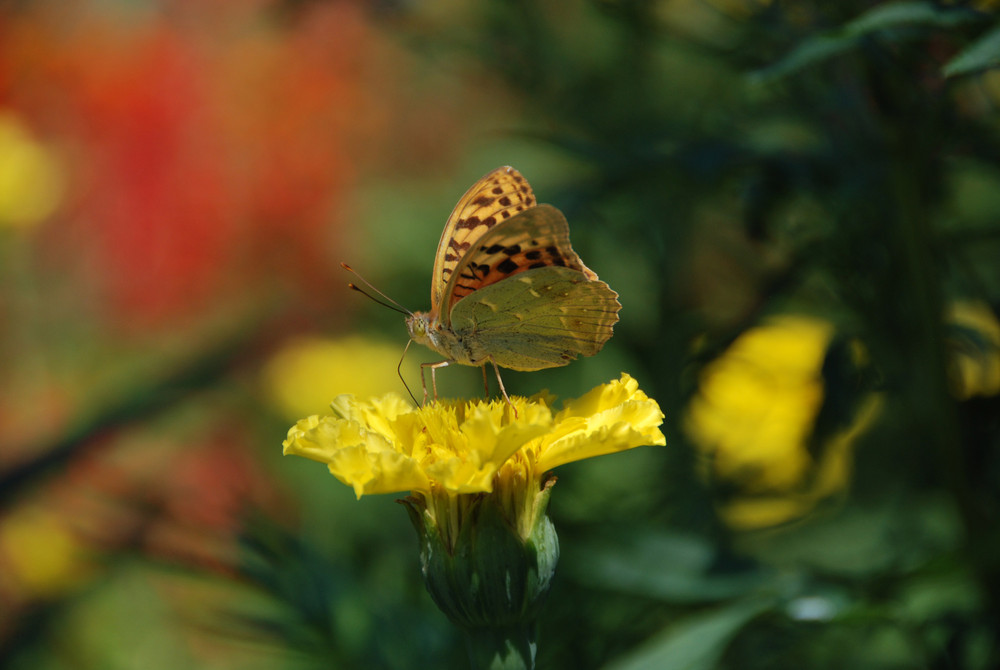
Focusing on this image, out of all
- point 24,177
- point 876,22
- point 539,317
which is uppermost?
point 24,177

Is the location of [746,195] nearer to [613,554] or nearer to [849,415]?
[849,415]

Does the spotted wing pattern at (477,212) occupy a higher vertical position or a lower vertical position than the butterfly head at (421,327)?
higher

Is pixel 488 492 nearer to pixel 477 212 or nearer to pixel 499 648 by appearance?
pixel 499 648

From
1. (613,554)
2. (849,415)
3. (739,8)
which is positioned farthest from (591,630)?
(739,8)

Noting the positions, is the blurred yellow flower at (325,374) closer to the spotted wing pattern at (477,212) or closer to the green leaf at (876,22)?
the spotted wing pattern at (477,212)

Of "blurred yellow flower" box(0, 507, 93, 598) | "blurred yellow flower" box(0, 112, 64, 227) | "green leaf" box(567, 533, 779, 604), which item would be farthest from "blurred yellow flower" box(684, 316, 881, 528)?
"blurred yellow flower" box(0, 112, 64, 227)

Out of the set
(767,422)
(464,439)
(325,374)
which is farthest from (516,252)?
(325,374)

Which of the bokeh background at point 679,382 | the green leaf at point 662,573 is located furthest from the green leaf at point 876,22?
the green leaf at point 662,573
